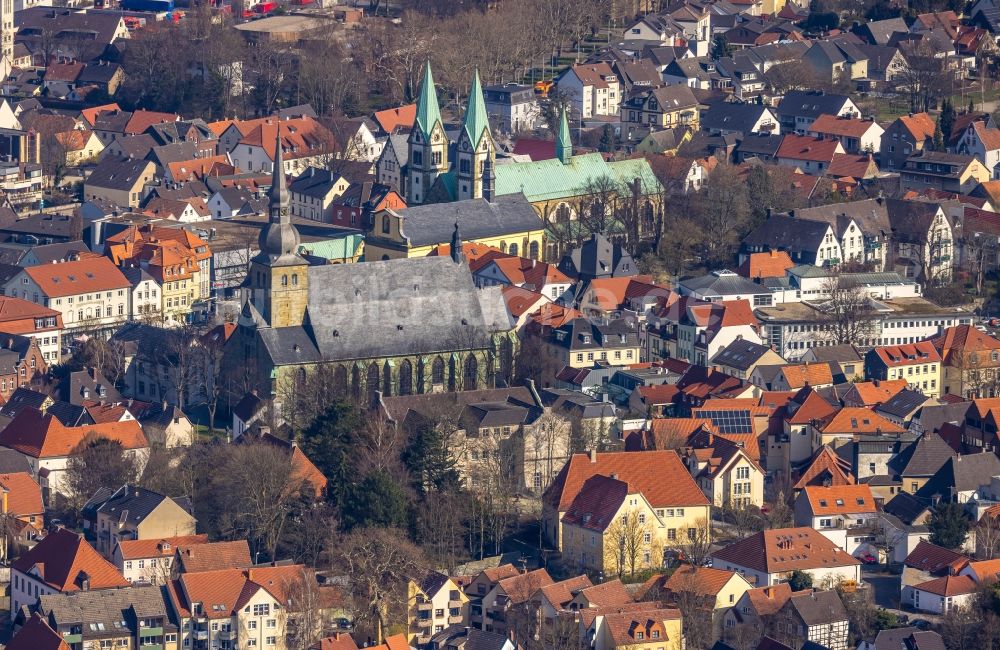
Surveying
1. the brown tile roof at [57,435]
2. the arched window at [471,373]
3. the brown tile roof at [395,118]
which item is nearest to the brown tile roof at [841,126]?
the brown tile roof at [395,118]

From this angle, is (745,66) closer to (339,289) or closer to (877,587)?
(339,289)

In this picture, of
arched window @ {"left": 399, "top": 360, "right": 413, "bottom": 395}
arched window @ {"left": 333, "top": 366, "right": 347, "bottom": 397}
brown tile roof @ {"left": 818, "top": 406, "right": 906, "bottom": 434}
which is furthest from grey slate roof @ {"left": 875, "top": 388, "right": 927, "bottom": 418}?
arched window @ {"left": 333, "top": 366, "right": 347, "bottom": 397}

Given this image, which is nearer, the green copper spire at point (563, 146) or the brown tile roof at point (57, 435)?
the brown tile roof at point (57, 435)

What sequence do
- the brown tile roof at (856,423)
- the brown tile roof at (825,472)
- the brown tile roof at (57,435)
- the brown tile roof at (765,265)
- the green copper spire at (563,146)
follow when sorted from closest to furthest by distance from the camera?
the brown tile roof at (825,472) < the brown tile roof at (57,435) < the brown tile roof at (856,423) < the brown tile roof at (765,265) < the green copper spire at (563,146)

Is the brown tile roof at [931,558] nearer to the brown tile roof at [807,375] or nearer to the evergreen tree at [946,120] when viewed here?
the brown tile roof at [807,375]

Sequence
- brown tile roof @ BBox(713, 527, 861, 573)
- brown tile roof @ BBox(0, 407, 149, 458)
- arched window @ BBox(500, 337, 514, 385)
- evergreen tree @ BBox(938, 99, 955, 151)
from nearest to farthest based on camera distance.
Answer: brown tile roof @ BBox(713, 527, 861, 573), brown tile roof @ BBox(0, 407, 149, 458), arched window @ BBox(500, 337, 514, 385), evergreen tree @ BBox(938, 99, 955, 151)

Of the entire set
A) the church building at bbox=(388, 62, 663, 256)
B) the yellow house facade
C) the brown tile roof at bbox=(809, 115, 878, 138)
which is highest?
the church building at bbox=(388, 62, 663, 256)

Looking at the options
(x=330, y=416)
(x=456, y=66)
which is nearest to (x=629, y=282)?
(x=330, y=416)

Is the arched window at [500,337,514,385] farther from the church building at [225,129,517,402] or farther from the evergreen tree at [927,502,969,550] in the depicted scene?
the evergreen tree at [927,502,969,550]
